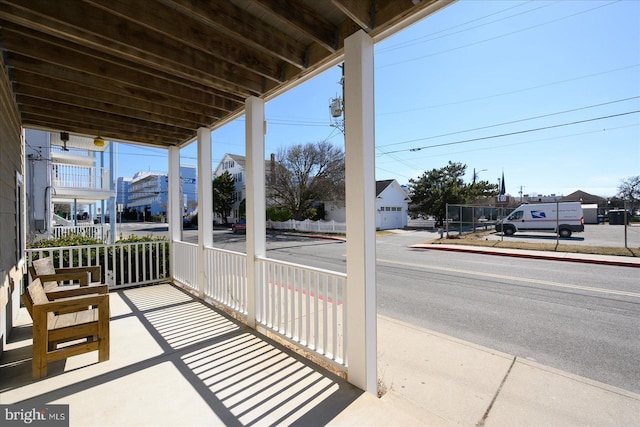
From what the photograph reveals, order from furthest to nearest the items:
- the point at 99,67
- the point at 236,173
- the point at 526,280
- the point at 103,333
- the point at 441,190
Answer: the point at 236,173
the point at 441,190
the point at 526,280
the point at 99,67
the point at 103,333

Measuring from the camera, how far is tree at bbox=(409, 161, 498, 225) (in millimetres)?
22453

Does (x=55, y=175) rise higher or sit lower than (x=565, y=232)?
higher

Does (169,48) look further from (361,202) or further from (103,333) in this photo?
(103,333)

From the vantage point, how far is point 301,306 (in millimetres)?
2562

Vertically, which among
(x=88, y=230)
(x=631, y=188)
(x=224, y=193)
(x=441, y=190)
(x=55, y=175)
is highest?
(x=224, y=193)

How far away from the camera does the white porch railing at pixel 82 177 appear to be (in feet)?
36.1

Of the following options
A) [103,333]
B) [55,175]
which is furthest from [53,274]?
[55,175]

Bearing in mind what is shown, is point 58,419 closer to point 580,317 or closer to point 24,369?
point 24,369

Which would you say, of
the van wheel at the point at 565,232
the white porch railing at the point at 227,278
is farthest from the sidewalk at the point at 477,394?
the van wheel at the point at 565,232

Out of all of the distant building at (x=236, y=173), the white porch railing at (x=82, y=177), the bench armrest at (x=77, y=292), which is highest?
the distant building at (x=236, y=173)

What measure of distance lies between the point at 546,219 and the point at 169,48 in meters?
17.5

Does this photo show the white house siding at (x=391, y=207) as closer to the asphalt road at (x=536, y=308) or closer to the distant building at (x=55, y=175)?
the asphalt road at (x=536, y=308)

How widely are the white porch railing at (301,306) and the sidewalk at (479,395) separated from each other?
1.61 feet

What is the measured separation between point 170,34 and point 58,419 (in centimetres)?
273
